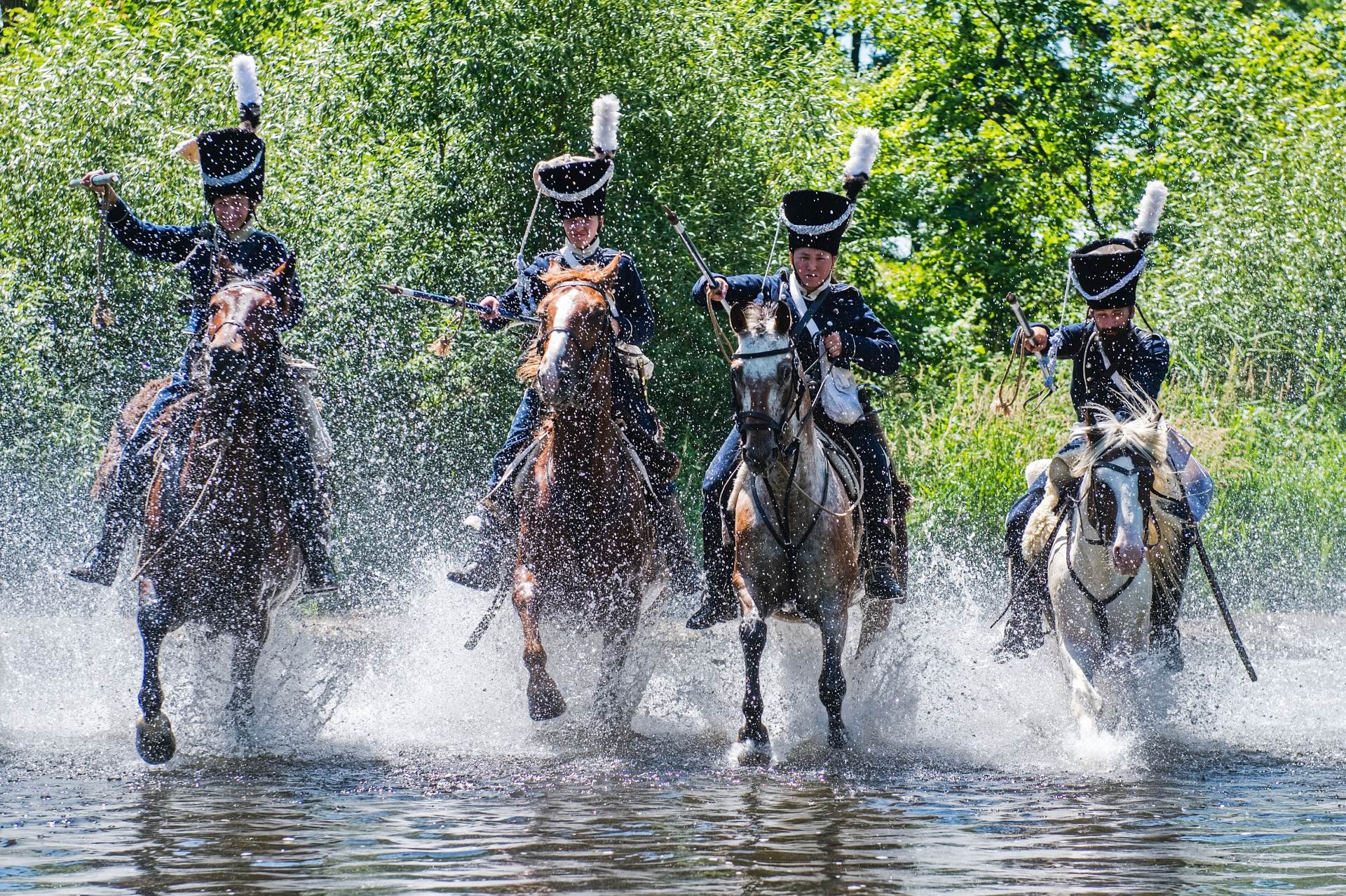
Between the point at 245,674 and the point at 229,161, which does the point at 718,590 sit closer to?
the point at 245,674

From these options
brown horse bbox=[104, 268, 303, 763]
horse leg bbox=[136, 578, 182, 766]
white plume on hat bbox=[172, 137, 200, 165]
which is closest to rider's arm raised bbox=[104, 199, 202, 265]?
white plume on hat bbox=[172, 137, 200, 165]

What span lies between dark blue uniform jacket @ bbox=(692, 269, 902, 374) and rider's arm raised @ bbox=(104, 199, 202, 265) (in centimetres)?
247

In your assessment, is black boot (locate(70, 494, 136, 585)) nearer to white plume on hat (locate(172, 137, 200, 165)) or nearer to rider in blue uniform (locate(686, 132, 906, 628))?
white plume on hat (locate(172, 137, 200, 165))

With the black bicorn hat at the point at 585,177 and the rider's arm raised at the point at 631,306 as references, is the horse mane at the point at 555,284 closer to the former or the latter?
the rider's arm raised at the point at 631,306

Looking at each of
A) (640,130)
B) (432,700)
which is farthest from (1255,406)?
(432,700)

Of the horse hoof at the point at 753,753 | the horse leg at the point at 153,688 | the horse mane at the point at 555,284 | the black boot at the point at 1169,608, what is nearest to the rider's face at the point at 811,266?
the horse mane at the point at 555,284

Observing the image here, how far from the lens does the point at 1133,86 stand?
31.5 meters

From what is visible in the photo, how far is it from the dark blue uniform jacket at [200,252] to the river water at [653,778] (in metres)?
1.62

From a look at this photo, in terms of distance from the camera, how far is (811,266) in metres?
9.76

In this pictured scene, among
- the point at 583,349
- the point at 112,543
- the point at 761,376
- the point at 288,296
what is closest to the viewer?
the point at 761,376

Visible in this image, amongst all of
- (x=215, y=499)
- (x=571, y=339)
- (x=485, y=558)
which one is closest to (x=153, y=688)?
(x=215, y=499)

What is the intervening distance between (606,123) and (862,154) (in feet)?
4.27

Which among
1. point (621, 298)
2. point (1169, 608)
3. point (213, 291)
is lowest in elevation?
point (1169, 608)

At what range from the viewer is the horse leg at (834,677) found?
9.09 m
